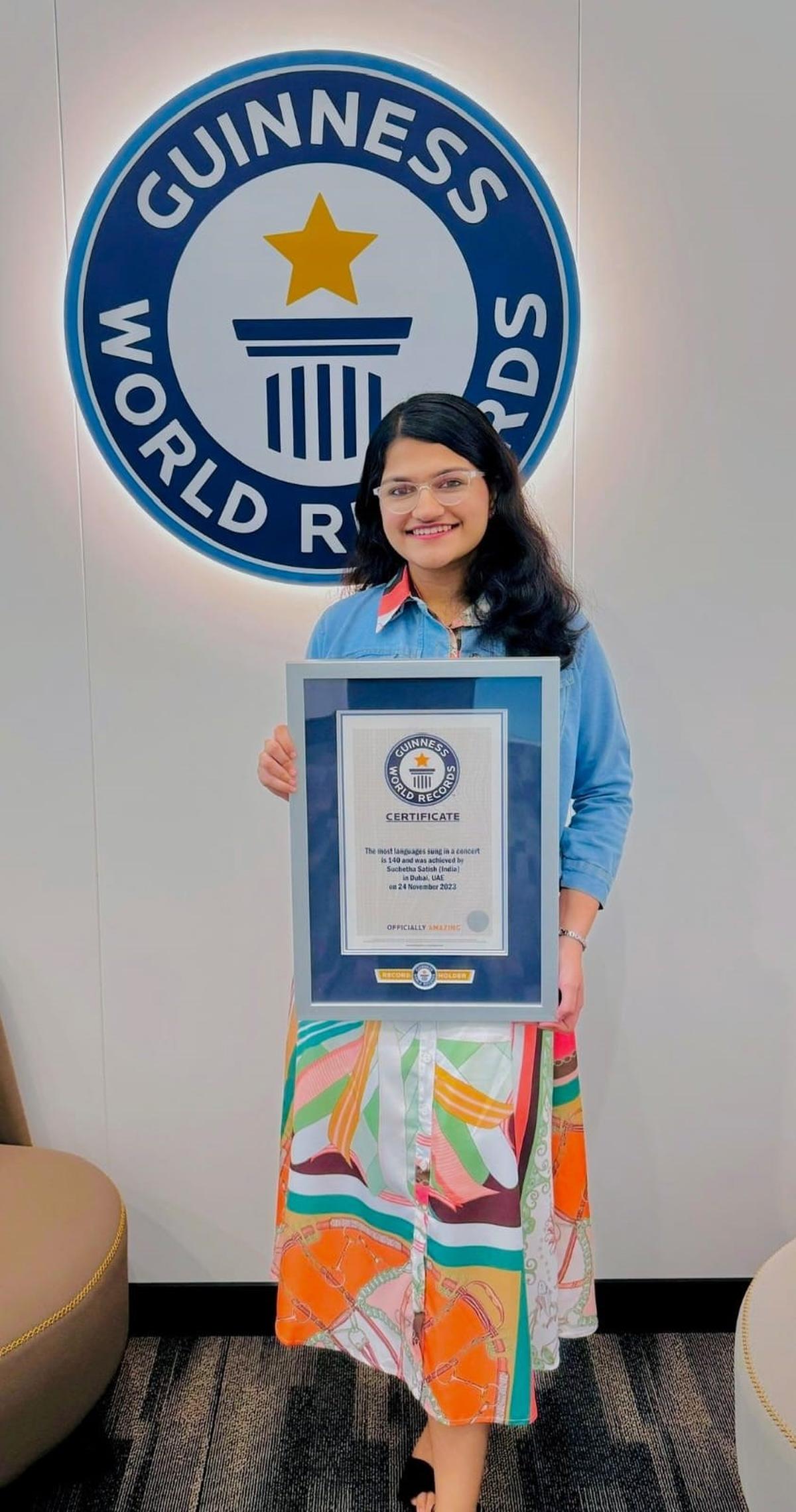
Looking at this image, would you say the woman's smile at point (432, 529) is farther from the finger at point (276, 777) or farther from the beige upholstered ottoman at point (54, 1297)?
the beige upholstered ottoman at point (54, 1297)


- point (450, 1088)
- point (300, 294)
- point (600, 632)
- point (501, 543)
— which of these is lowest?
point (450, 1088)

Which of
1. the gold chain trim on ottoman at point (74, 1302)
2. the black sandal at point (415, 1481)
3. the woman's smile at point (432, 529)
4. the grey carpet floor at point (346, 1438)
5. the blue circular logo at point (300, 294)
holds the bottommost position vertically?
the grey carpet floor at point (346, 1438)

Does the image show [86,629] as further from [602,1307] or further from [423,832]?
[602,1307]

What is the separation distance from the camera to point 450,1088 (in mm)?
1561

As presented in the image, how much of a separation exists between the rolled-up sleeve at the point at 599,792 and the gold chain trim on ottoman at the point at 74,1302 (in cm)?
98

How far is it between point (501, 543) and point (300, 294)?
74cm

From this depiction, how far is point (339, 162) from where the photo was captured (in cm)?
199


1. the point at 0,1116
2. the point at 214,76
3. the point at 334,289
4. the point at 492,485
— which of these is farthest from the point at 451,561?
the point at 0,1116

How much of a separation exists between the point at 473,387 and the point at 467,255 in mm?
224

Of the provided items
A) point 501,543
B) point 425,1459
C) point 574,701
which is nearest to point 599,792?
point 574,701

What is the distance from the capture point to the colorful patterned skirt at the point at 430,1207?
1.56 meters

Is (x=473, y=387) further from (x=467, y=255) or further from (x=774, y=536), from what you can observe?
(x=774, y=536)

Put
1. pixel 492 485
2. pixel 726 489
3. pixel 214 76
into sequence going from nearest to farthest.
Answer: pixel 492 485 < pixel 214 76 < pixel 726 489

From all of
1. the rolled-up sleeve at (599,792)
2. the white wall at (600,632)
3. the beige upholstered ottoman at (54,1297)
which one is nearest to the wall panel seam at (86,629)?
the white wall at (600,632)
